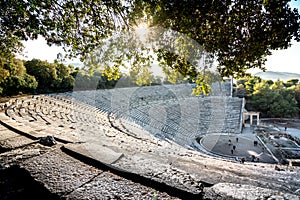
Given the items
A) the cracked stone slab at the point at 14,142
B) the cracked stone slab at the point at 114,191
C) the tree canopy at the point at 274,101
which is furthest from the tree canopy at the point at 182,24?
the tree canopy at the point at 274,101

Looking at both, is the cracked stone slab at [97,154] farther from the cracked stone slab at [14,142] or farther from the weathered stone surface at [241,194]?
the weathered stone surface at [241,194]

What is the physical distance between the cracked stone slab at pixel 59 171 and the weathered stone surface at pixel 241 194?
0.94 m

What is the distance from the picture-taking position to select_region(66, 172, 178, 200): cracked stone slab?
1.20 m

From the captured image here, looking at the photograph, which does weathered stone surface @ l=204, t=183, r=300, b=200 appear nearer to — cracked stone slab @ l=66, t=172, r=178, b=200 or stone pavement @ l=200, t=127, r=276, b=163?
→ cracked stone slab @ l=66, t=172, r=178, b=200

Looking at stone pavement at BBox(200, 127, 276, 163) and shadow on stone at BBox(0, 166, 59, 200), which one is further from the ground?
shadow on stone at BBox(0, 166, 59, 200)

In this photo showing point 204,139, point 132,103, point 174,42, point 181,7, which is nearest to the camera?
point 181,7

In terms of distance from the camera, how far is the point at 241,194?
4.14ft

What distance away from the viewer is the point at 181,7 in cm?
283

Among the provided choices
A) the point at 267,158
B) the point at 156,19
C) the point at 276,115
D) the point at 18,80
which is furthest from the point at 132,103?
the point at 276,115

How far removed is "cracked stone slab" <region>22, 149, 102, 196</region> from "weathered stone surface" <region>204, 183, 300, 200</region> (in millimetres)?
940

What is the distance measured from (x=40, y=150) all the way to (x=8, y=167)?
0.41 metres

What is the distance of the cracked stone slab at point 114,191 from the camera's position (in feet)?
3.93

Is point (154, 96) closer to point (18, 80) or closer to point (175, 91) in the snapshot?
point (175, 91)

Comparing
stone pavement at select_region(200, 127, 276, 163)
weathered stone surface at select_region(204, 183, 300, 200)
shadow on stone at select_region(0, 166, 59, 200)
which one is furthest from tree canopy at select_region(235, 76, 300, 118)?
shadow on stone at select_region(0, 166, 59, 200)
